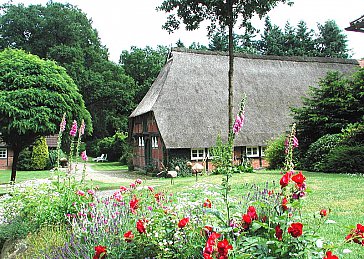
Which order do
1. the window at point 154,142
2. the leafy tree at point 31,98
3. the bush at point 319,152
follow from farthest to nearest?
the window at point 154,142, the leafy tree at point 31,98, the bush at point 319,152

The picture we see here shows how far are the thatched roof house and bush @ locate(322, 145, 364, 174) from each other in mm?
9610

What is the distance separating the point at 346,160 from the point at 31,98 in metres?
11.3

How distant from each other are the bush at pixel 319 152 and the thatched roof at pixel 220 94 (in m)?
7.82

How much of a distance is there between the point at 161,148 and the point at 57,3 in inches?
1074

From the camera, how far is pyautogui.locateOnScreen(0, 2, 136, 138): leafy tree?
128 ft

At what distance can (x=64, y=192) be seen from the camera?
571 cm

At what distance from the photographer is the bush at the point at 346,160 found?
12.8 meters

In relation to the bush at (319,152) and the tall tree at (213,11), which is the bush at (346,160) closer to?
the bush at (319,152)

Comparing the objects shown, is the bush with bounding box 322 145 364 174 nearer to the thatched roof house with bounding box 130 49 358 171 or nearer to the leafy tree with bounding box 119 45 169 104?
the thatched roof house with bounding box 130 49 358 171

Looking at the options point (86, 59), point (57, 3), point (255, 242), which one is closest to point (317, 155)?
point (255, 242)

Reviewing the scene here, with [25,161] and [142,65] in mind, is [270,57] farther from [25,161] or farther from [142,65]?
[142,65]

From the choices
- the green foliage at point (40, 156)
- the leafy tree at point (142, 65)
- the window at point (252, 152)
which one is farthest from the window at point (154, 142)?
the leafy tree at point (142, 65)

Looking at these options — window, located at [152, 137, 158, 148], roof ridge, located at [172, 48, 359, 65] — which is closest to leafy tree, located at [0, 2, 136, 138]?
roof ridge, located at [172, 48, 359, 65]

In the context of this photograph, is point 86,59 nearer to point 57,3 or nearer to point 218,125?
point 57,3
